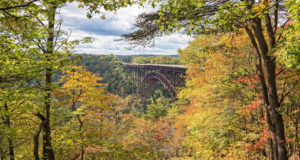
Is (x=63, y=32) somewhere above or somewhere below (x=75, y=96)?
above

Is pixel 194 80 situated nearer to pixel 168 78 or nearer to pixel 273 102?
pixel 273 102

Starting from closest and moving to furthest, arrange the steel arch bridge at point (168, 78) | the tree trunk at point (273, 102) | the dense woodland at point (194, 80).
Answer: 1. the dense woodland at point (194, 80)
2. the tree trunk at point (273, 102)
3. the steel arch bridge at point (168, 78)

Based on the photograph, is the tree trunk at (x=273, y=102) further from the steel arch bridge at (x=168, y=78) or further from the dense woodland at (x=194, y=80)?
the steel arch bridge at (x=168, y=78)

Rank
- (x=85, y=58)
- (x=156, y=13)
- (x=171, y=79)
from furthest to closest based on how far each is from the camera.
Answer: (x=85, y=58)
(x=171, y=79)
(x=156, y=13)

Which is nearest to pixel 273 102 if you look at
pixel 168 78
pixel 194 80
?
pixel 194 80

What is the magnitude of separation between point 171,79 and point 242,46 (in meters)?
22.9

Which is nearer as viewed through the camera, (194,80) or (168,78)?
(194,80)

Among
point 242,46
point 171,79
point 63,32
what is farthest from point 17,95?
point 171,79

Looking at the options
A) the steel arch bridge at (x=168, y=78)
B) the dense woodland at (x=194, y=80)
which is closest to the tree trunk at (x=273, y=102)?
the dense woodland at (x=194, y=80)

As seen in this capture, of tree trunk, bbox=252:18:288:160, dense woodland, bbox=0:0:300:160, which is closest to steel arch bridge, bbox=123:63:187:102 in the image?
dense woodland, bbox=0:0:300:160

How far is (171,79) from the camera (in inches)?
1244

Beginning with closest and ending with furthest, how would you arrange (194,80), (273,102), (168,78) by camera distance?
(273,102), (194,80), (168,78)

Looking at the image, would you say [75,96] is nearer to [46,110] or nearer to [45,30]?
[46,110]

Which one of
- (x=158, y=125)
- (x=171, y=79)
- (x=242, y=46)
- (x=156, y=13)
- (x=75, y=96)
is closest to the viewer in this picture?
(x=156, y=13)
